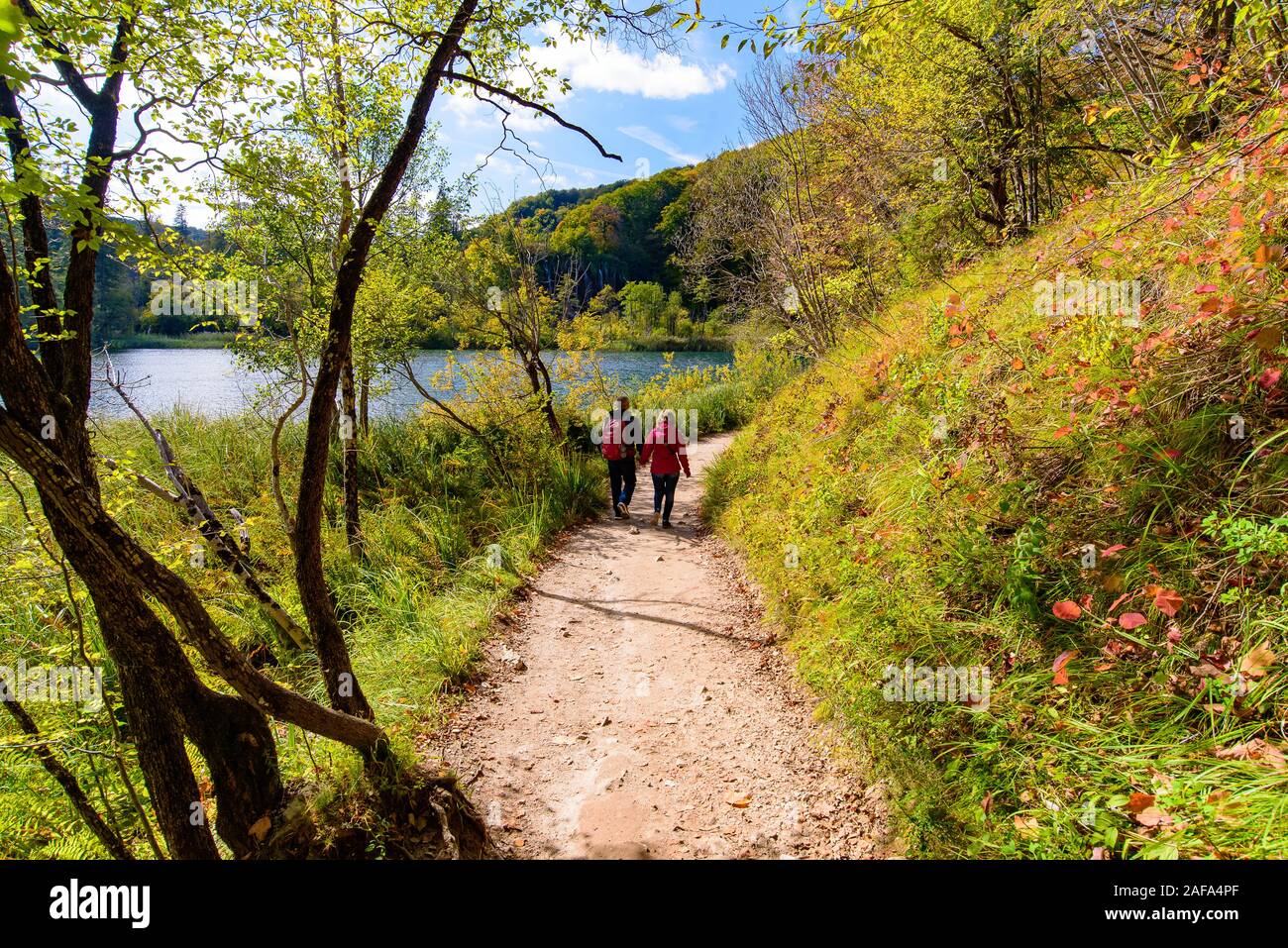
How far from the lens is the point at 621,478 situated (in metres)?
9.28

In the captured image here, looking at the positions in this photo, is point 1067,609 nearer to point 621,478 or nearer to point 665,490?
point 665,490

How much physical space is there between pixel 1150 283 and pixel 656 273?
4561 centimetres

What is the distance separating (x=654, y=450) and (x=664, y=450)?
0.52ft

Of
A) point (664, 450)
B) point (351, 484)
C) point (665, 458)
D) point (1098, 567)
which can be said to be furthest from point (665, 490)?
point (1098, 567)

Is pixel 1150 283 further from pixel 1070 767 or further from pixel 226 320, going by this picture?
pixel 226 320

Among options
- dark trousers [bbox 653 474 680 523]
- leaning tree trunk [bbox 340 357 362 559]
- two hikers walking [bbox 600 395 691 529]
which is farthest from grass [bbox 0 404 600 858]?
dark trousers [bbox 653 474 680 523]

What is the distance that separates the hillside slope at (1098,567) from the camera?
220 cm

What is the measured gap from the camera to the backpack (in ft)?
28.0

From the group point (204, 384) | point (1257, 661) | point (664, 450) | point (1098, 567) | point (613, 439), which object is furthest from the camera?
point (204, 384)

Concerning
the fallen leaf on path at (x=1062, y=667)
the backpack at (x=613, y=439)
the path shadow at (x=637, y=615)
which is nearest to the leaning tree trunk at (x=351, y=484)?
the path shadow at (x=637, y=615)

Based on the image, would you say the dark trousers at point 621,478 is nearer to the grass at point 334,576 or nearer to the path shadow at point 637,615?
the grass at point 334,576
